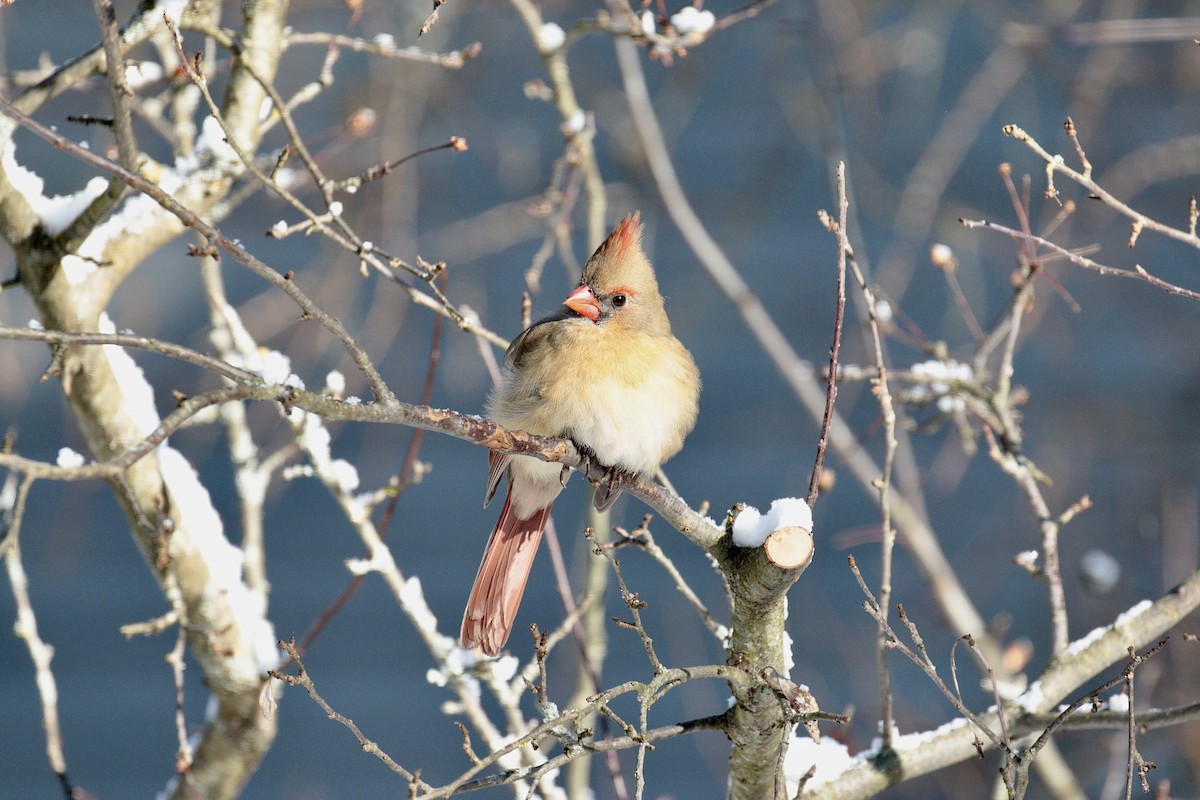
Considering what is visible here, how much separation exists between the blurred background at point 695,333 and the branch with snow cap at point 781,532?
2.93m

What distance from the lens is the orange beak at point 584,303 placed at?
2.98m

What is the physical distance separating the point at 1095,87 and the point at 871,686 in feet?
8.59

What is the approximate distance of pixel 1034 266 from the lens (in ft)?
8.36

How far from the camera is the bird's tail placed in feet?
9.27

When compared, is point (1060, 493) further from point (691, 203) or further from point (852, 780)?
point (852, 780)

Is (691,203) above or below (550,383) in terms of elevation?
above

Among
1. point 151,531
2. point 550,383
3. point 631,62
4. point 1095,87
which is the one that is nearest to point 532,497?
point 550,383

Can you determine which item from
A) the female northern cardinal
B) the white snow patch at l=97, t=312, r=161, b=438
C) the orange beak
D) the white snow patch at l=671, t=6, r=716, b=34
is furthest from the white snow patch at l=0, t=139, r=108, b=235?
the white snow patch at l=671, t=6, r=716, b=34

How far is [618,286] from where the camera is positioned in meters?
3.03

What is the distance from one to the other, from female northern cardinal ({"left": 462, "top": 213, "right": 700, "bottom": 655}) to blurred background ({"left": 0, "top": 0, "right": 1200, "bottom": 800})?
5.89ft

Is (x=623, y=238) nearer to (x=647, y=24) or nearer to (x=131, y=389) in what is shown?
(x=647, y=24)

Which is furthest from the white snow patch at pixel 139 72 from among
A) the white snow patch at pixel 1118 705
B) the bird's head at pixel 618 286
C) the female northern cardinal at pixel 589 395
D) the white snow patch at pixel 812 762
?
the white snow patch at pixel 1118 705

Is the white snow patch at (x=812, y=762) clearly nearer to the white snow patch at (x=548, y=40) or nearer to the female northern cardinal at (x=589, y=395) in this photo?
the female northern cardinal at (x=589, y=395)

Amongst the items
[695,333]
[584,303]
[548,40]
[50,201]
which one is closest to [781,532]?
[584,303]
